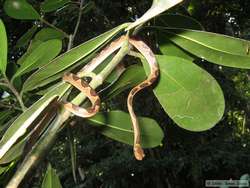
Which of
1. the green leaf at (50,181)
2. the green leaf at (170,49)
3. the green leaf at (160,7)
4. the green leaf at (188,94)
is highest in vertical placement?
the green leaf at (160,7)

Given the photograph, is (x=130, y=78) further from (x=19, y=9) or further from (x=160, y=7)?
(x=19, y=9)

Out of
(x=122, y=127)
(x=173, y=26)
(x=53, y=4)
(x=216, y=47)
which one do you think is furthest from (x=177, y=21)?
(x=53, y=4)

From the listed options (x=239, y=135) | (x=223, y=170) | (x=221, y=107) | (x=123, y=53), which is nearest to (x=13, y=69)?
(x=123, y=53)

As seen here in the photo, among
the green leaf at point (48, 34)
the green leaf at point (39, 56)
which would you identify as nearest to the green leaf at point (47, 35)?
the green leaf at point (48, 34)

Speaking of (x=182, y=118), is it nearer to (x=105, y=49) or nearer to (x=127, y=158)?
(x=105, y=49)

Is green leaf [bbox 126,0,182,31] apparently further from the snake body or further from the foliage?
the snake body

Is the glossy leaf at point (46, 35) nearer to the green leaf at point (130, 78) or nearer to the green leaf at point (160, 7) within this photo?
the green leaf at point (130, 78)
